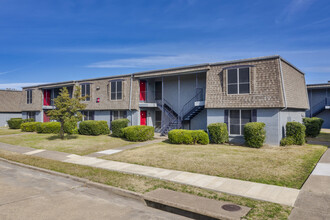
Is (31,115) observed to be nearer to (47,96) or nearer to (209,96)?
(47,96)

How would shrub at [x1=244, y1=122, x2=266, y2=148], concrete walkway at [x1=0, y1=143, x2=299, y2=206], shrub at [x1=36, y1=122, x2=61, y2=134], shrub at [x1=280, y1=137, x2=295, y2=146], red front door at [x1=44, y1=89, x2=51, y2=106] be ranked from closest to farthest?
concrete walkway at [x1=0, y1=143, x2=299, y2=206]
shrub at [x1=244, y1=122, x2=266, y2=148]
shrub at [x1=280, y1=137, x2=295, y2=146]
shrub at [x1=36, y1=122, x2=61, y2=134]
red front door at [x1=44, y1=89, x2=51, y2=106]

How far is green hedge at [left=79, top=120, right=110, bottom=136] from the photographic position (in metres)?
23.5

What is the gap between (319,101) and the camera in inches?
1292

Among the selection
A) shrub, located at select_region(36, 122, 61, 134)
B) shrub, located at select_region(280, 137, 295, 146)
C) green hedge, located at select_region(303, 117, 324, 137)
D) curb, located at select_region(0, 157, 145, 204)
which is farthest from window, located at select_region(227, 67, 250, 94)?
shrub, located at select_region(36, 122, 61, 134)

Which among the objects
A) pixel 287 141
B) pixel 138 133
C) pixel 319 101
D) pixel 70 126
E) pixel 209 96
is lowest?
pixel 287 141

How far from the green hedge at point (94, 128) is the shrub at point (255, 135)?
13899 mm

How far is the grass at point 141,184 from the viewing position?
19.9ft

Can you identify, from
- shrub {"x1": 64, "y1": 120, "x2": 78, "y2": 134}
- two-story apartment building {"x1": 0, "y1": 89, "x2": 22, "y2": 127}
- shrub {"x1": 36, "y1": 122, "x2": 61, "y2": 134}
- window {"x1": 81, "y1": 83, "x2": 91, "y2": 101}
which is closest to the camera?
shrub {"x1": 64, "y1": 120, "x2": 78, "y2": 134}

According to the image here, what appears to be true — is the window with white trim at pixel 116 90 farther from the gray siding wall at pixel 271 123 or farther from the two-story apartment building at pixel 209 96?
the gray siding wall at pixel 271 123

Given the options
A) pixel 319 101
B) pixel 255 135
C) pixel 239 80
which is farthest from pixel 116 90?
pixel 319 101

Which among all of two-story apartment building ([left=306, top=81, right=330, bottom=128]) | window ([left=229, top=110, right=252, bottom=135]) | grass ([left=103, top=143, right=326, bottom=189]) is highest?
two-story apartment building ([left=306, top=81, right=330, bottom=128])

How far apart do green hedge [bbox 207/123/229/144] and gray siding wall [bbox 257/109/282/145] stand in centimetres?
245

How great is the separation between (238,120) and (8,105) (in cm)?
4017

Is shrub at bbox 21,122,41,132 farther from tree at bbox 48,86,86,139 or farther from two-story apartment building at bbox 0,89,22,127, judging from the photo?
two-story apartment building at bbox 0,89,22,127
